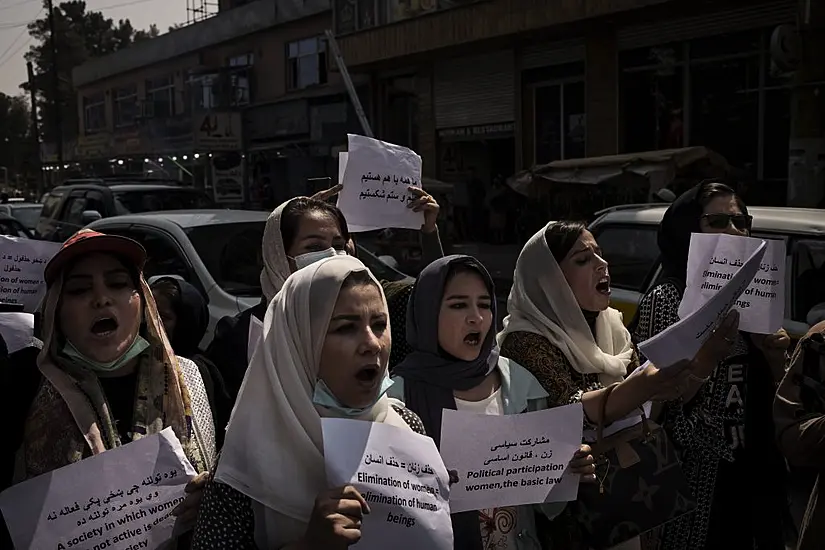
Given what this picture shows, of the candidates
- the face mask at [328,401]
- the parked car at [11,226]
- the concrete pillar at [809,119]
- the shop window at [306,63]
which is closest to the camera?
the face mask at [328,401]

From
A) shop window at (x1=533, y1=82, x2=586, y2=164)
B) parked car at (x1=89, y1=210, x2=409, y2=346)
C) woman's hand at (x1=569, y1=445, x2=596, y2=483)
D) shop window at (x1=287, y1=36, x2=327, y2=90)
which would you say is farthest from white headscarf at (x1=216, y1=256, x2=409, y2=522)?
shop window at (x1=287, y1=36, x2=327, y2=90)

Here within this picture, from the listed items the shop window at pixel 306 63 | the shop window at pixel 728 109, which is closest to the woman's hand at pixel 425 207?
the shop window at pixel 728 109

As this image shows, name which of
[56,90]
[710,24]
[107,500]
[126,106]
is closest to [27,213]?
[710,24]

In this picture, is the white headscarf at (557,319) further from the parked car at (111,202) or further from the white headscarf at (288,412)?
the parked car at (111,202)

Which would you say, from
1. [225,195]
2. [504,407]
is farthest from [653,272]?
[225,195]

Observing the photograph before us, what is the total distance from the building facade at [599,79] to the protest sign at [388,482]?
35.2 feet

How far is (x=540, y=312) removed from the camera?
282cm

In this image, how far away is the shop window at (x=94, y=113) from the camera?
44797 millimetres

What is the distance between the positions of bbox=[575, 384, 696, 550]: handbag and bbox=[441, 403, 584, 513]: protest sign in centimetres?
26

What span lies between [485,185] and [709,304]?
1894 cm

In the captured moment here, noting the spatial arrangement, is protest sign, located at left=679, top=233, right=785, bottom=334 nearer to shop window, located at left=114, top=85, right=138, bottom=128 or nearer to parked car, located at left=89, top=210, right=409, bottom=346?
parked car, located at left=89, top=210, right=409, bottom=346

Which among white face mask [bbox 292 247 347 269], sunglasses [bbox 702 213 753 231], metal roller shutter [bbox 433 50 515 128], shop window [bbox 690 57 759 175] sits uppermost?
metal roller shutter [bbox 433 50 515 128]

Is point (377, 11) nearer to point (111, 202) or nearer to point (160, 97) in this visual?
point (111, 202)

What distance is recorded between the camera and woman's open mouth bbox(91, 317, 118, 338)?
212cm
